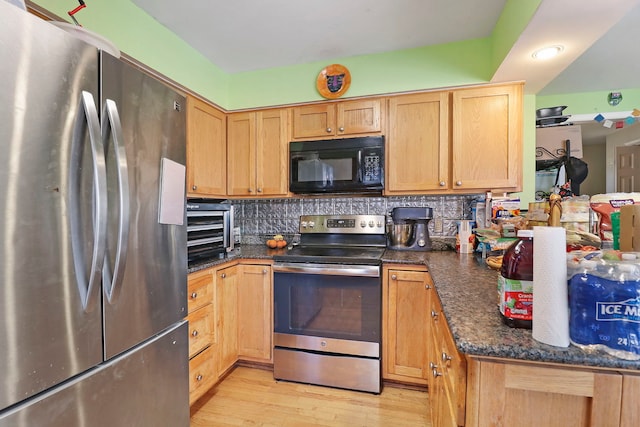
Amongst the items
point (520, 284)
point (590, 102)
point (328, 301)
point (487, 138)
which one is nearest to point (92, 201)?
point (520, 284)

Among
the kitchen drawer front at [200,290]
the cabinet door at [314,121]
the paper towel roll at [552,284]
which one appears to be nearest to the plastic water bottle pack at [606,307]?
the paper towel roll at [552,284]

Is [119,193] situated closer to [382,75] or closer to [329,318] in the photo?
[329,318]

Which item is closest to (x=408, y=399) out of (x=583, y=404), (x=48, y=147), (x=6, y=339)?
(x=583, y=404)

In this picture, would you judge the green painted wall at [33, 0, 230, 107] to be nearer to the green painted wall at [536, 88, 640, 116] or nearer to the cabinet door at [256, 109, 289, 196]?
the cabinet door at [256, 109, 289, 196]

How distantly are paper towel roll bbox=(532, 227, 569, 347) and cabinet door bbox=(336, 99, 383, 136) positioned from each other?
1747 mm

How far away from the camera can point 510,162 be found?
6.77 ft

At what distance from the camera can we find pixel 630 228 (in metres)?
0.99

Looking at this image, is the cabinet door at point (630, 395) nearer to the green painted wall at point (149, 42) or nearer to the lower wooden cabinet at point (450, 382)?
the lower wooden cabinet at point (450, 382)

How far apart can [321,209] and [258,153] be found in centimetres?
75

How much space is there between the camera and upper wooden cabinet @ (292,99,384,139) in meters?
2.30

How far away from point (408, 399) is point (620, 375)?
4.95ft

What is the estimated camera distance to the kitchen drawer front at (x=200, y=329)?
1.77 m

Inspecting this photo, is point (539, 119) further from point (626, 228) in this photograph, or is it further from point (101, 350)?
point (101, 350)

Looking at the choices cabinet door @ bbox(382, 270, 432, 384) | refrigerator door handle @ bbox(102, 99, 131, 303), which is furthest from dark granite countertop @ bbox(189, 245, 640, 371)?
refrigerator door handle @ bbox(102, 99, 131, 303)
